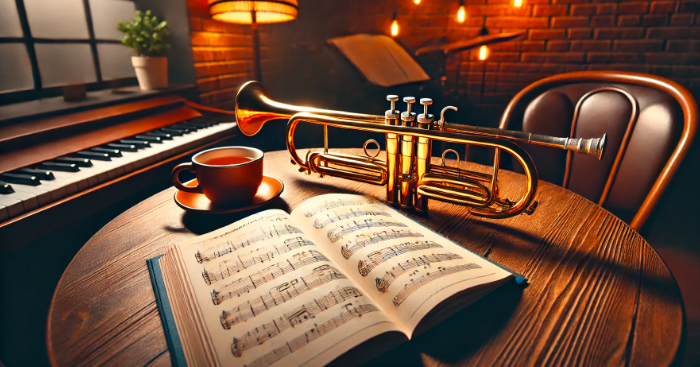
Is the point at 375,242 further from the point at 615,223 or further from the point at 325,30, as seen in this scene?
the point at 325,30

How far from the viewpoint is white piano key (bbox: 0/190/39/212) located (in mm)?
1036

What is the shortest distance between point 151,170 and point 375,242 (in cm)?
119

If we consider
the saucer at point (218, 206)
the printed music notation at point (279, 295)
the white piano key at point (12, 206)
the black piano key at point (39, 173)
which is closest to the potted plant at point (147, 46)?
the black piano key at point (39, 173)

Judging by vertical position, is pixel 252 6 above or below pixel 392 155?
above

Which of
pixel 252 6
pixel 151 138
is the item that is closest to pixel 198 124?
pixel 151 138

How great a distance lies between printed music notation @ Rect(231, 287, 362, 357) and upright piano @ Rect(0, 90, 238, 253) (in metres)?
0.96

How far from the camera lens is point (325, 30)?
104 inches

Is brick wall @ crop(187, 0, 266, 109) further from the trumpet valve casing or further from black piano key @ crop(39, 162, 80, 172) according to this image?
the trumpet valve casing

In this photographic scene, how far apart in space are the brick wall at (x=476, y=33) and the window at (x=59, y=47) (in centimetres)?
50

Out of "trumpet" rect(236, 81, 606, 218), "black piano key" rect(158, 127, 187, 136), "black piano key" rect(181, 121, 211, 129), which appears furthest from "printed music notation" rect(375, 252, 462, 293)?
"black piano key" rect(181, 121, 211, 129)

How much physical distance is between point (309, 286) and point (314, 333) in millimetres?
86

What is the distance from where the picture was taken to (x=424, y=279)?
527 millimetres

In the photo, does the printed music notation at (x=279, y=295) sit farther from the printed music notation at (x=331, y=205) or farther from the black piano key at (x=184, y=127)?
the black piano key at (x=184, y=127)

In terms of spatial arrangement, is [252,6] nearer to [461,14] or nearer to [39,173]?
[39,173]
